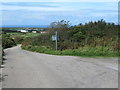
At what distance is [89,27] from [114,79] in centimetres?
1856

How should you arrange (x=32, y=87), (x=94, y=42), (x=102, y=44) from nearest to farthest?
(x=32, y=87) < (x=102, y=44) < (x=94, y=42)

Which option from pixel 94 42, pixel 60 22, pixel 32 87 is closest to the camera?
pixel 32 87

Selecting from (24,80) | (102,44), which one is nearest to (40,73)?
(24,80)

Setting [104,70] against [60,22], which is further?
[60,22]

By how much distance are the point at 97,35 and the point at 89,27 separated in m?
3.86

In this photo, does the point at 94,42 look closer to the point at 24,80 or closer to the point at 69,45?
the point at 69,45

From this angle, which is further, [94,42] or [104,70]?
[94,42]

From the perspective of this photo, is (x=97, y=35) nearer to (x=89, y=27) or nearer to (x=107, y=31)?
(x=107, y=31)

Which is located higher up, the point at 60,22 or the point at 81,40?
the point at 60,22

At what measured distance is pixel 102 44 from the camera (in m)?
18.7

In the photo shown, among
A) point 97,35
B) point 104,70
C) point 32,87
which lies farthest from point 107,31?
point 32,87

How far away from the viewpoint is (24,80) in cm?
835

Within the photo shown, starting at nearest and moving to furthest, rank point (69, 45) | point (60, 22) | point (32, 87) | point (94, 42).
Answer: point (32, 87), point (94, 42), point (69, 45), point (60, 22)

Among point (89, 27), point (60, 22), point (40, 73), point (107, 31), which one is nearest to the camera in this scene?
point (40, 73)
